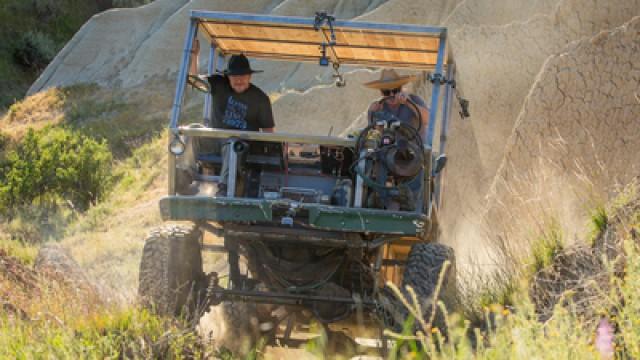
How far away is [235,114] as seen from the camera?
9031 mm

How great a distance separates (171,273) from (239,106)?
5.89ft

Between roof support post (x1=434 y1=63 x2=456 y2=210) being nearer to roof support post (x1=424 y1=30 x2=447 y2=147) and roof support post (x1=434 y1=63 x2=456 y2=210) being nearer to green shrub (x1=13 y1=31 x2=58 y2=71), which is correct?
roof support post (x1=424 y1=30 x2=447 y2=147)

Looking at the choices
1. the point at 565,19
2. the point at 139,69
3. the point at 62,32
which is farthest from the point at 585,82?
the point at 62,32

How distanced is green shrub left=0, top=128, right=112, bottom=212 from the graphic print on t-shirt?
11.8m

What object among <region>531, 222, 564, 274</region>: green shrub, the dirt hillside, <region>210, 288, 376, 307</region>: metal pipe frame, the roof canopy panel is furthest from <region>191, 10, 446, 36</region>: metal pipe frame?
<region>210, 288, 376, 307</region>: metal pipe frame

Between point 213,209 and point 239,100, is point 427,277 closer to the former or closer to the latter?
point 213,209

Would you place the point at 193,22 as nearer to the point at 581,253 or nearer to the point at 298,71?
the point at 581,253

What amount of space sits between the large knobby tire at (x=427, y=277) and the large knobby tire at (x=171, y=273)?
1395 mm

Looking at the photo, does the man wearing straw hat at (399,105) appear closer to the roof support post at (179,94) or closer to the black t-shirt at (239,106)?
the black t-shirt at (239,106)

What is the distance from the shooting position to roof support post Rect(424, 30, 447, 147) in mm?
8195

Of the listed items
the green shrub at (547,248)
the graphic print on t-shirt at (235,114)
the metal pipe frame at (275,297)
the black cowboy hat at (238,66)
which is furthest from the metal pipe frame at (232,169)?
the green shrub at (547,248)

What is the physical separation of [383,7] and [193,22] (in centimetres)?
1492

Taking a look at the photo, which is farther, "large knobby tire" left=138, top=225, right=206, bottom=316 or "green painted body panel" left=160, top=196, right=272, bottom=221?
"large knobby tire" left=138, top=225, right=206, bottom=316

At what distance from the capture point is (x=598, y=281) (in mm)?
7070
